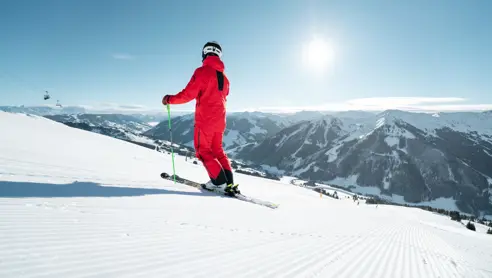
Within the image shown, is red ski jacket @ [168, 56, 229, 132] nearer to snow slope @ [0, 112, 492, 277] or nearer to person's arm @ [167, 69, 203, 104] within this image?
person's arm @ [167, 69, 203, 104]

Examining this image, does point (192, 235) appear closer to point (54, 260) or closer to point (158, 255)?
point (158, 255)

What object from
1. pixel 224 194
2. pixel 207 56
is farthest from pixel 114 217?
pixel 207 56

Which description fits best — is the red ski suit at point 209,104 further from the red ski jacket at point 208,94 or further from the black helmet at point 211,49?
the black helmet at point 211,49

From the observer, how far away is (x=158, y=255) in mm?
2773

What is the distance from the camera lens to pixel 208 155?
752 centimetres

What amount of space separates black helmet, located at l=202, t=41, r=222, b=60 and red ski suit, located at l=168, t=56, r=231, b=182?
0.74ft

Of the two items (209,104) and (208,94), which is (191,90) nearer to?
(208,94)

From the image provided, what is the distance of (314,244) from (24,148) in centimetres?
843

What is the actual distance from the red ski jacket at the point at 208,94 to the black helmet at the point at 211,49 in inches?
8.2

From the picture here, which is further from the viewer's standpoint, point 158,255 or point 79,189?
point 79,189

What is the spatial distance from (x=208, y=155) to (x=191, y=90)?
5.76 ft

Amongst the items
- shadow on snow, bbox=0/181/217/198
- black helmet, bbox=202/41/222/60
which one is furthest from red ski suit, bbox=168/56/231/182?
shadow on snow, bbox=0/181/217/198

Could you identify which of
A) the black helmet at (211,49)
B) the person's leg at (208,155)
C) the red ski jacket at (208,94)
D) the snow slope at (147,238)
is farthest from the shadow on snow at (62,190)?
the black helmet at (211,49)

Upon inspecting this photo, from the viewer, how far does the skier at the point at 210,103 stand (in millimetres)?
7133
